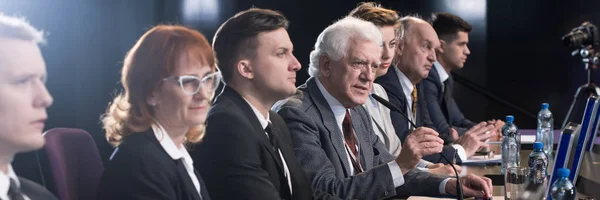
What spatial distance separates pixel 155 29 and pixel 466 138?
2.40 meters

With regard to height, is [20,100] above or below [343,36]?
above

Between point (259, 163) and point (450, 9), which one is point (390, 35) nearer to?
point (259, 163)

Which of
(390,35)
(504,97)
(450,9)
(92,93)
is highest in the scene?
(92,93)

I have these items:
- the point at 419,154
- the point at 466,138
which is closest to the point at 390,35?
the point at 466,138

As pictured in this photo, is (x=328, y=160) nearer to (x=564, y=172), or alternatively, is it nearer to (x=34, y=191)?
(x=564, y=172)

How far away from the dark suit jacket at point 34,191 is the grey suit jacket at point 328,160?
1336mm

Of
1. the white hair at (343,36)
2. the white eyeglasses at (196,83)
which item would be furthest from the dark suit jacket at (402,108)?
the white eyeglasses at (196,83)

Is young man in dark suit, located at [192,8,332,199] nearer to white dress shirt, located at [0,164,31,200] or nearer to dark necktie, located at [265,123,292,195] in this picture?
dark necktie, located at [265,123,292,195]

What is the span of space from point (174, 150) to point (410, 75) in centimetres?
283

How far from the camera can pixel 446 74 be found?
482 cm

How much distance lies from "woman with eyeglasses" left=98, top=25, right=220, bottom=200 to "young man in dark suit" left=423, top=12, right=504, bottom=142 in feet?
10.6

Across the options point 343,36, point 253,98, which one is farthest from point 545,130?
point 253,98

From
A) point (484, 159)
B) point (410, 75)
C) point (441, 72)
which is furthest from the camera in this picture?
point (441, 72)

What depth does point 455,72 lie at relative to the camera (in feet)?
24.6
